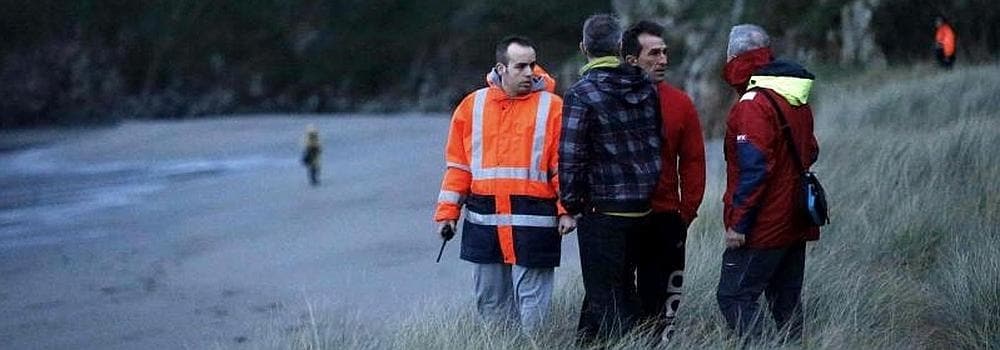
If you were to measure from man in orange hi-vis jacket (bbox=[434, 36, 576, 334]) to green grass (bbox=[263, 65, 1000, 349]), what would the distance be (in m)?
0.25

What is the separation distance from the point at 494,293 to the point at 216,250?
9925 mm

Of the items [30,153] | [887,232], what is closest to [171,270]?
[887,232]

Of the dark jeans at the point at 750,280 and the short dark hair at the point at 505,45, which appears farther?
the short dark hair at the point at 505,45

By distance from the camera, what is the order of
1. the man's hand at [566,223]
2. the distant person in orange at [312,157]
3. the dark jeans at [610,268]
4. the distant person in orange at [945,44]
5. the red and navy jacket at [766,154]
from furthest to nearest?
the distant person in orange at [312,157], the distant person in orange at [945,44], the man's hand at [566,223], the dark jeans at [610,268], the red and navy jacket at [766,154]

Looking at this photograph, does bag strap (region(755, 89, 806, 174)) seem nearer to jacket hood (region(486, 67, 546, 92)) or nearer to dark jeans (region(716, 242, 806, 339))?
dark jeans (region(716, 242, 806, 339))

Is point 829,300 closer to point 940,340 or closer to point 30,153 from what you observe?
point 940,340

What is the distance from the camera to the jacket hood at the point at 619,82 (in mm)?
5641

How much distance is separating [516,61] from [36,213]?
17851 millimetres

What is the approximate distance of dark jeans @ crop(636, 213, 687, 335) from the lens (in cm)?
587

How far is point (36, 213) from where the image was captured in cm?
2230

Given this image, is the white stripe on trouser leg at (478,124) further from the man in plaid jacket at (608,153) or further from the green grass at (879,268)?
the green grass at (879,268)

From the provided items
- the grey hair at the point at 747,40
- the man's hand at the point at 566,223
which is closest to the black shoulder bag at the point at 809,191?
the grey hair at the point at 747,40

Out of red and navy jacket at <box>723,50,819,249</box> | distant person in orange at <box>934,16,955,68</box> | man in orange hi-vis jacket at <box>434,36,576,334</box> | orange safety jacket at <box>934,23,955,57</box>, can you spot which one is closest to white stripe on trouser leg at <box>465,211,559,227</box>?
man in orange hi-vis jacket at <box>434,36,576,334</box>

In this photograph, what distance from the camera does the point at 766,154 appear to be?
5.55 meters
